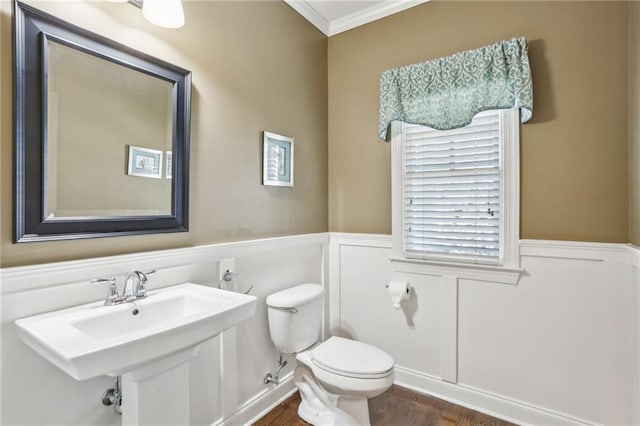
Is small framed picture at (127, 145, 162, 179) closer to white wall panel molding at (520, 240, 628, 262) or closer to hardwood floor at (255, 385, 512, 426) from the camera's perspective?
hardwood floor at (255, 385, 512, 426)

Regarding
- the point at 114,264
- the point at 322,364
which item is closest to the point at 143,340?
the point at 114,264

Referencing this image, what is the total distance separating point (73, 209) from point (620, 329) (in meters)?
2.48

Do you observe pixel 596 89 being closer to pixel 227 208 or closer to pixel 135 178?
pixel 227 208

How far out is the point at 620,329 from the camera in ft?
5.06

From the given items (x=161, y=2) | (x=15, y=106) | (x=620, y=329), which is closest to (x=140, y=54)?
(x=161, y=2)

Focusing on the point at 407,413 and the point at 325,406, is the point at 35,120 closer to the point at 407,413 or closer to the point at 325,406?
the point at 325,406

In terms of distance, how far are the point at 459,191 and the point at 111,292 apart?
188 centimetres

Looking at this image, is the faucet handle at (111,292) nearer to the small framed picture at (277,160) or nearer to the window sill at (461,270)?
the small framed picture at (277,160)

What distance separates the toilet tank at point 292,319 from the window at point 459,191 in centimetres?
73

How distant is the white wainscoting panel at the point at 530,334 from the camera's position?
1558mm

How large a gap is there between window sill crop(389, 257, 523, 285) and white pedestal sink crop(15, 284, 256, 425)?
125 cm

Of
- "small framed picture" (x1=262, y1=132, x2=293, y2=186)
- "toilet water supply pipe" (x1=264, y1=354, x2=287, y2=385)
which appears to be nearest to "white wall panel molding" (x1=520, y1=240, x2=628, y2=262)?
"small framed picture" (x1=262, y1=132, x2=293, y2=186)

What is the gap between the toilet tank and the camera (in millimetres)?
1780

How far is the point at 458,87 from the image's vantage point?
1.90 metres
